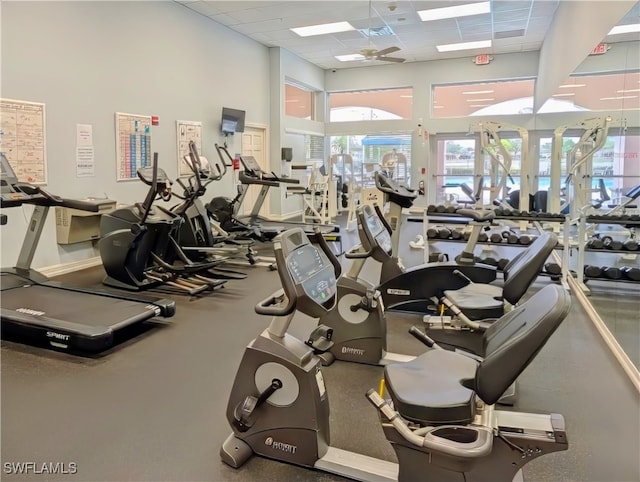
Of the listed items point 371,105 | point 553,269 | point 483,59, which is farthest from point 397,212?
point 371,105

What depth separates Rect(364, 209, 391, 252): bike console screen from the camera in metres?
3.29

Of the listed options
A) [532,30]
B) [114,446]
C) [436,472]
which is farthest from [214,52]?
[436,472]

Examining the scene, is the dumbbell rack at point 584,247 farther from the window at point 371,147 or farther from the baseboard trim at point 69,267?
the window at point 371,147

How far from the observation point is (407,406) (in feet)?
6.17

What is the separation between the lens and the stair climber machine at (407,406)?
1.72 meters

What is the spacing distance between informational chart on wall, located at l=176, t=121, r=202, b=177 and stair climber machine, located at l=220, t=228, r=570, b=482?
5.96m

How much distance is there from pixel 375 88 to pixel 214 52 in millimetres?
5208

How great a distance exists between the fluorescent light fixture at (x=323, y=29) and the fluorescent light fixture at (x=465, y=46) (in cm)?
261

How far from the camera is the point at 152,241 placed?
4.96 metres

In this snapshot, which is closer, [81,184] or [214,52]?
[81,184]

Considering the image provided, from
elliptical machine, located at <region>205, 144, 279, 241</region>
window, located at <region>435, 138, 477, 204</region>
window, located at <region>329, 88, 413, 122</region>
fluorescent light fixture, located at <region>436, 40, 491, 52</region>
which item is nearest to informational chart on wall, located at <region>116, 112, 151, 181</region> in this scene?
elliptical machine, located at <region>205, 144, 279, 241</region>

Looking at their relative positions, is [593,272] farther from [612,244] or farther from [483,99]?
[483,99]

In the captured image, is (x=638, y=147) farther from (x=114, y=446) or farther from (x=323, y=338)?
(x=114, y=446)

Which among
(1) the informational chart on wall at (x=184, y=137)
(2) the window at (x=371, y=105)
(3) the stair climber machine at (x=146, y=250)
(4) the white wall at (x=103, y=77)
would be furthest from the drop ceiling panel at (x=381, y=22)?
(3) the stair climber machine at (x=146, y=250)
